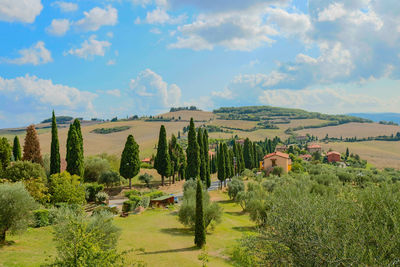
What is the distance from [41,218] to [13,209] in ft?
21.1

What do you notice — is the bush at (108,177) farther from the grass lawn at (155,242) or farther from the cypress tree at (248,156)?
the cypress tree at (248,156)

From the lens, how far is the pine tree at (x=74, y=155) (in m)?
36.3

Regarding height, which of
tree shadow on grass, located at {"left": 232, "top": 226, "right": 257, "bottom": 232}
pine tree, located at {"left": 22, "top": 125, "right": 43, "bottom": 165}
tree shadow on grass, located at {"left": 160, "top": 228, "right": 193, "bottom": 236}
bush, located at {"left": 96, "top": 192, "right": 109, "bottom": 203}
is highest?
pine tree, located at {"left": 22, "top": 125, "right": 43, "bottom": 165}

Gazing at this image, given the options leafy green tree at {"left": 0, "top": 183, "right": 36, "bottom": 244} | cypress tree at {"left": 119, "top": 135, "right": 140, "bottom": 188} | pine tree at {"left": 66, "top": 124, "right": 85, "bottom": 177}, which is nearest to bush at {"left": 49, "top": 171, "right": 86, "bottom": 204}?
pine tree at {"left": 66, "top": 124, "right": 85, "bottom": 177}

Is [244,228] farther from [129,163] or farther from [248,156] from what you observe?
[248,156]

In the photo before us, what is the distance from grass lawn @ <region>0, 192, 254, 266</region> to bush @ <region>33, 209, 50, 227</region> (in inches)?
27.3

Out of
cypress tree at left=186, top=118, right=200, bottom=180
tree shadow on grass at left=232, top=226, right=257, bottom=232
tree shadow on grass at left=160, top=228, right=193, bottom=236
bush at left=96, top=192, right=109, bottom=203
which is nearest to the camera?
tree shadow on grass at left=160, top=228, right=193, bottom=236

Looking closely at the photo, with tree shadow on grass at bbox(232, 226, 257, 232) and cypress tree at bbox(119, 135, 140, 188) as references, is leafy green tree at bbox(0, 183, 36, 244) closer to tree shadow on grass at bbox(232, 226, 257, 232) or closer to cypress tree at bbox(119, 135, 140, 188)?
tree shadow on grass at bbox(232, 226, 257, 232)

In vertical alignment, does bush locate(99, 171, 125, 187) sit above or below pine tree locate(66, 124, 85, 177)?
below

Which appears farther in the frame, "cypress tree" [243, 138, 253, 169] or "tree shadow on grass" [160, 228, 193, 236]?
"cypress tree" [243, 138, 253, 169]

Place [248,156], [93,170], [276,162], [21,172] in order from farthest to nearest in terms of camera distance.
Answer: [248,156]
[276,162]
[93,170]
[21,172]

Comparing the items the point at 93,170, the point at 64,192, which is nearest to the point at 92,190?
the point at 64,192

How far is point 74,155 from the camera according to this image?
3647cm

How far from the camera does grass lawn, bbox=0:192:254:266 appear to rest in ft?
53.1
